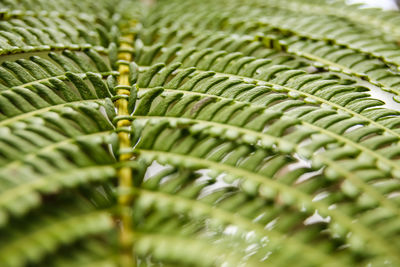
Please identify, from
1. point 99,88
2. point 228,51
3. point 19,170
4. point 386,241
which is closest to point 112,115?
point 99,88

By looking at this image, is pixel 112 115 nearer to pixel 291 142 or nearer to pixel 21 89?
pixel 21 89

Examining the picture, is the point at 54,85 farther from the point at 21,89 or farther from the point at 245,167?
the point at 245,167

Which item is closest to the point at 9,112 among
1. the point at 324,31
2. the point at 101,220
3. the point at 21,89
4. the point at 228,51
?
the point at 21,89

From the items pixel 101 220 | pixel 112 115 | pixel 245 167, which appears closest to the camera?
pixel 101 220

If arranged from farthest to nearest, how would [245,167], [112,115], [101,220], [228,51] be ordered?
[228,51] → [112,115] → [245,167] → [101,220]

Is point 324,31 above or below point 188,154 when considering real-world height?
above

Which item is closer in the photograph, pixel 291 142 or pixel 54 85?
pixel 291 142
